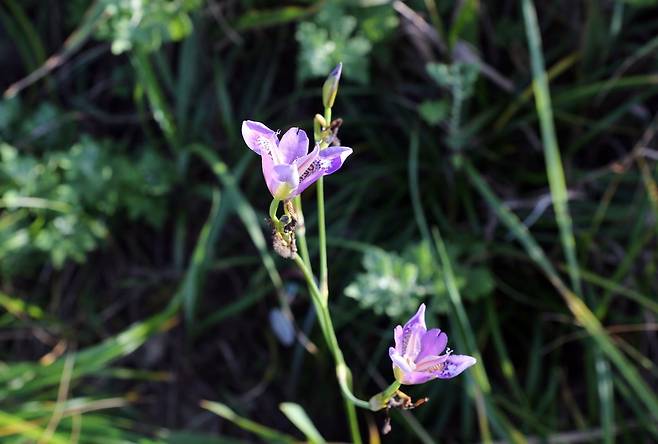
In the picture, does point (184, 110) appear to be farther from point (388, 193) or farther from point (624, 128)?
point (624, 128)

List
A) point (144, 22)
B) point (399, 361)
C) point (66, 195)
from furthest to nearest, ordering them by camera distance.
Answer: point (66, 195) → point (144, 22) → point (399, 361)

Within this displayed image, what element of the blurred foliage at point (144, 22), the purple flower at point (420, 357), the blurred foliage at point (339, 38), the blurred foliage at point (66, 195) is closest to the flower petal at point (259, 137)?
the purple flower at point (420, 357)

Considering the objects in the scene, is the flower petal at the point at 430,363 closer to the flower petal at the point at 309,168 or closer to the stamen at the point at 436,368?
the stamen at the point at 436,368

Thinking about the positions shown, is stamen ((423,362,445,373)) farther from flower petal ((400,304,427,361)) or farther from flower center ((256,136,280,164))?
flower center ((256,136,280,164))

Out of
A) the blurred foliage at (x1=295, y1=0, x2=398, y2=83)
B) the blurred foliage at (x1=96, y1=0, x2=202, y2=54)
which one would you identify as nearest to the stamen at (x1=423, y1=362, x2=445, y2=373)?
the blurred foliage at (x1=295, y1=0, x2=398, y2=83)

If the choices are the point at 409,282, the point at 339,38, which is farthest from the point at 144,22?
the point at 409,282

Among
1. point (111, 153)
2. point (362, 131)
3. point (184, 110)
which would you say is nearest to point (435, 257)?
point (362, 131)

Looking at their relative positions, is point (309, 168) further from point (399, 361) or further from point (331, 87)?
point (399, 361)
